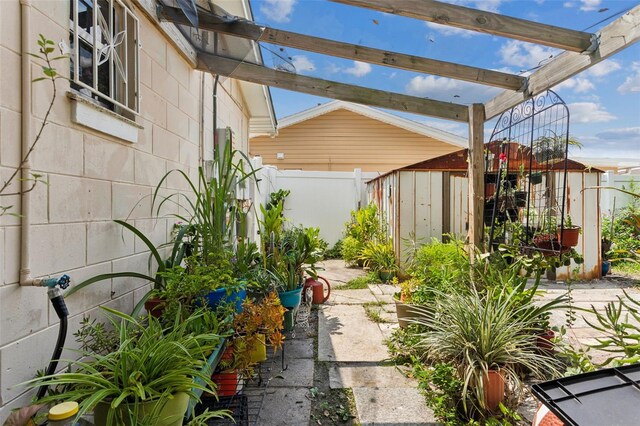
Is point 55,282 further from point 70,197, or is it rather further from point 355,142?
point 355,142

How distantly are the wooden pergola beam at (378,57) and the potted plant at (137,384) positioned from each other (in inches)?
92.1

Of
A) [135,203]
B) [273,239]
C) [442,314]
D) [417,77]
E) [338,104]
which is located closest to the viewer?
[135,203]

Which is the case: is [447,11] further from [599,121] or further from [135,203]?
[599,121]

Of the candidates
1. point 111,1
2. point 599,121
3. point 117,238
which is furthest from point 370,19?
point 599,121

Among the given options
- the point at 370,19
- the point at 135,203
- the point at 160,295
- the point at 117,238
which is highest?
the point at 370,19

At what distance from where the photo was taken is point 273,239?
3.82 m

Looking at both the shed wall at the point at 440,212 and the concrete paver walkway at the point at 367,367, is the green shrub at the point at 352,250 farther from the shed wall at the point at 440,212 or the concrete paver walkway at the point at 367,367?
the concrete paver walkway at the point at 367,367

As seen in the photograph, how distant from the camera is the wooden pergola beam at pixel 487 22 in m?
2.12

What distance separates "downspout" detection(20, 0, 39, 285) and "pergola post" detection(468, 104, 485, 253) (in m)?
3.46

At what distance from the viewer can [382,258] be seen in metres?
5.70

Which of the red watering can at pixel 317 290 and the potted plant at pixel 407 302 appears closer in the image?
the potted plant at pixel 407 302

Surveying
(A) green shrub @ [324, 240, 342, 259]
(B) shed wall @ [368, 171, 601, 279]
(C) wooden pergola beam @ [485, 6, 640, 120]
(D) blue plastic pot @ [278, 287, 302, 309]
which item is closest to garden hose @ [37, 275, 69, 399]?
(D) blue plastic pot @ [278, 287, 302, 309]

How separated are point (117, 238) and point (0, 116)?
0.86 meters

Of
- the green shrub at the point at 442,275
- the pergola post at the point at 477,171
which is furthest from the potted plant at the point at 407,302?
the pergola post at the point at 477,171
